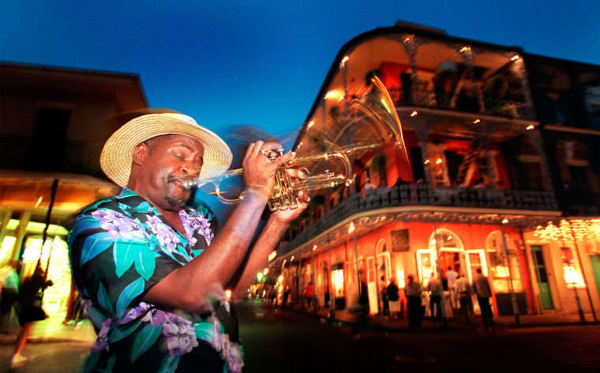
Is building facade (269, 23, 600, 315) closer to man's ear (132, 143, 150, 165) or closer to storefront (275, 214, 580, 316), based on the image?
storefront (275, 214, 580, 316)

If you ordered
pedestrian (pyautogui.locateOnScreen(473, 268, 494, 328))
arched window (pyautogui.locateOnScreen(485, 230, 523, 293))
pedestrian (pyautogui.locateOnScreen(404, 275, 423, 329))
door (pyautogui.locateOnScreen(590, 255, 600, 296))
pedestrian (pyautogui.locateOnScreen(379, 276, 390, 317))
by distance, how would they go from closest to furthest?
pedestrian (pyautogui.locateOnScreen(473, 268, 494, 328)), pedestrian (pyautogui.locateOnScreen(404, 275, 423, 329)), pedestrian (pyautogui.locateOnScreen(379, 276, 390, 317)), arched window (pyautogui.locateOnScreen(485, 230, 523, 293)), door (pyautogui.locateOnScreen(590, 255, 600, 296))

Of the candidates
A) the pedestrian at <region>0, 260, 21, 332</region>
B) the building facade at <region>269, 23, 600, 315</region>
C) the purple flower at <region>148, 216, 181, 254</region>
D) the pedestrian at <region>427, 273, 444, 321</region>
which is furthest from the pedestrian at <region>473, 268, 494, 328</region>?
the pedestrian at <region>0, 260, 21, 332</region>

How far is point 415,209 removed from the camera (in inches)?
420

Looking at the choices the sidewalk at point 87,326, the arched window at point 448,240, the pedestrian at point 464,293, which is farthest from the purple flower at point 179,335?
the arched window at point 448,240

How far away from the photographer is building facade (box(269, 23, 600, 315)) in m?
11.5

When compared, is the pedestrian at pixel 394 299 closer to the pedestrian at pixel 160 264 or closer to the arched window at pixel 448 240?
the arched window at pixel 448 240

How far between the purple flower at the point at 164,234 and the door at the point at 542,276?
16.7 meters

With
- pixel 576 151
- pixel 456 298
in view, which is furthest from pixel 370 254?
pixel 576 151

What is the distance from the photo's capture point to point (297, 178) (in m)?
1.88

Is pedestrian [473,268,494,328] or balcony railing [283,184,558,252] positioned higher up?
balcony railing [283,184,558,252]

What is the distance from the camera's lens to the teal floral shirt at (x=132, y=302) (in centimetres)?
100

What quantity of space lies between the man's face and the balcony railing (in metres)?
9.98

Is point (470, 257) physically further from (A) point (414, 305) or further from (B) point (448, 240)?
(A) point (414, 305)

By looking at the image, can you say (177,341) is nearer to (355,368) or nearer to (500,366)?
(355,368)
